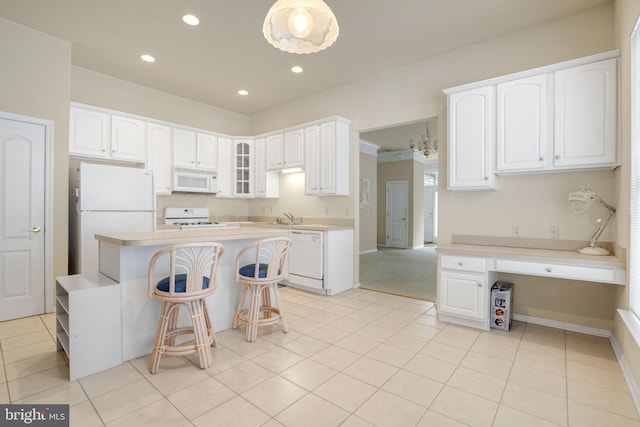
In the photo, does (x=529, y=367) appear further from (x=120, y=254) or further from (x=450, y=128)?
(x=120, y=254)

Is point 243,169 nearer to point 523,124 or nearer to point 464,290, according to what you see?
point 464,290

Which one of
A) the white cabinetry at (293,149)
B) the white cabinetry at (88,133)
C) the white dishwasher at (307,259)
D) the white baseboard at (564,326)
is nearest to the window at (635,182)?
the white baseboard at (564,326)

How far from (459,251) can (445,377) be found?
4.30 ft

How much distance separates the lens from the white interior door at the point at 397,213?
31.5 ft

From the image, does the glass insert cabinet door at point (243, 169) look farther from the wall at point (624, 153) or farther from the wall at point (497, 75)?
the wall at point (624, 153)

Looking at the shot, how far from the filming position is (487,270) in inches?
116

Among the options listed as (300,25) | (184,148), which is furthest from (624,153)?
(184,148)

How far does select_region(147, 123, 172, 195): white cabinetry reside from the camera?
4.71 meters

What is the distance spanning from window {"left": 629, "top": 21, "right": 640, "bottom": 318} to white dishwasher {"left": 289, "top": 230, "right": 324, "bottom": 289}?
303cm

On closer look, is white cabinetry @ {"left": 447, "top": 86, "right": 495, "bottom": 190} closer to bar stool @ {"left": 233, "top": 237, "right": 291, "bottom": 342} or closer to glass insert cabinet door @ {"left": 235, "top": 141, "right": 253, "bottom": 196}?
bar stool @ {"left": 233, "top": 237, "right": 291, "bottom": 342}

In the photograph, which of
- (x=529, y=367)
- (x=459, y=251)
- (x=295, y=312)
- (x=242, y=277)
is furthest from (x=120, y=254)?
(x=529, y=367)

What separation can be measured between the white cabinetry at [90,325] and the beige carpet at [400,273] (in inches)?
132

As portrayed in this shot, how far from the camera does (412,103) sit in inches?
160

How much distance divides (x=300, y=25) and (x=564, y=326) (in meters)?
3.66
